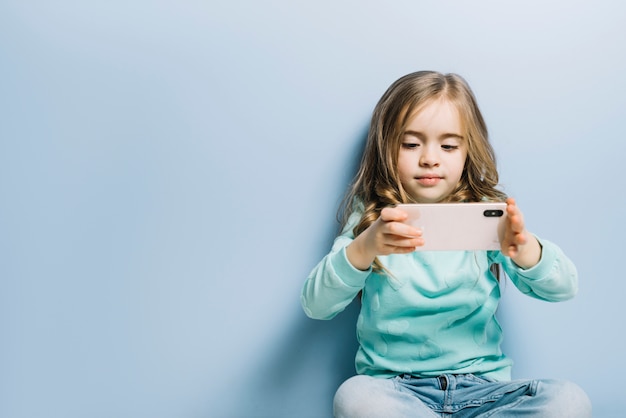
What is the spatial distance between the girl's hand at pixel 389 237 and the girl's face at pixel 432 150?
0.62 feet

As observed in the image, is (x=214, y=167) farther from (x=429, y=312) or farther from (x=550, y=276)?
(x=550, y=276)

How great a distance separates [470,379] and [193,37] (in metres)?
0.68

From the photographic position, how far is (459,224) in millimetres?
871

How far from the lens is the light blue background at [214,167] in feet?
3.61

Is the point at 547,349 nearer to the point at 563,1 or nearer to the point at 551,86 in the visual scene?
the point at 551,86

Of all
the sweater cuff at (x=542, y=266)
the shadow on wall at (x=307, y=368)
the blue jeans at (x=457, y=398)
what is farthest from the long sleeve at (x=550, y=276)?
the shadow on wall at (x=307, y=368)

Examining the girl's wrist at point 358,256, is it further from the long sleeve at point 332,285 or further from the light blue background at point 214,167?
the light blue background at point 214,167

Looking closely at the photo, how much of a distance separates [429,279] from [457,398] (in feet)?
0.58

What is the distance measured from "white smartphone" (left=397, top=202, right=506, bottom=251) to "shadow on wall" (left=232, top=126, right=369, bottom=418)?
0.99ft

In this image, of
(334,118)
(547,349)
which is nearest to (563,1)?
(334,118)

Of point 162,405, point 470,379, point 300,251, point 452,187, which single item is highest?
point 452,187

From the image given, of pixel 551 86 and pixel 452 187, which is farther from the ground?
pixel 551 86

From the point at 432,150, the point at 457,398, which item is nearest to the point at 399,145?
the point at 432,150

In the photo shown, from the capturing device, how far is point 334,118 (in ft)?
3.75
